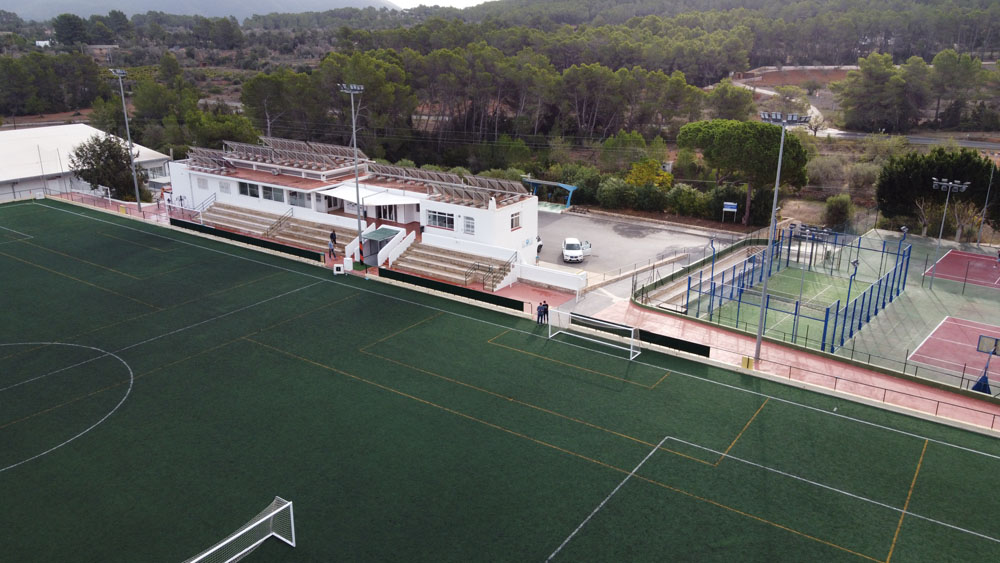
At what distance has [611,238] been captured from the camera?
46031 millimetres

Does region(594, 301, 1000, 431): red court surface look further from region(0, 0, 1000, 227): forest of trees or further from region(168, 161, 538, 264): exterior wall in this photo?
region(0, 0, 1000, 227): forest of trees

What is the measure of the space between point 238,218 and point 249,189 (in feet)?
7.31

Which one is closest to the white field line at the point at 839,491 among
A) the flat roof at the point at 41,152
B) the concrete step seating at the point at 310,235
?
the concrete step seating at the point at 310,235

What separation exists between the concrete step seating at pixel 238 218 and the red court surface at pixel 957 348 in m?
37.4

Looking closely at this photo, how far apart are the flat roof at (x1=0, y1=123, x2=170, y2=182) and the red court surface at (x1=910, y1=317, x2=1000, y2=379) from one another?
63.7m

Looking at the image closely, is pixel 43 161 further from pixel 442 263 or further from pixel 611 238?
pixel 611 238

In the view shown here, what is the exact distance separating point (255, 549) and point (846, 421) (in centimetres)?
1864

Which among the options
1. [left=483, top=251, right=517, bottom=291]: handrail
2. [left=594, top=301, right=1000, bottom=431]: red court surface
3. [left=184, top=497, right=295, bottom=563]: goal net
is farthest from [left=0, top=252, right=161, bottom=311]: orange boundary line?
[left=594, top=301, right=1000, bottom=431]: red court surface

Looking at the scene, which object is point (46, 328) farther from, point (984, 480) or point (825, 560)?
point (984, 480)

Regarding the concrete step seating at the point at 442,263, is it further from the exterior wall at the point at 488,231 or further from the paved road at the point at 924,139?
the paved road at the point at 924,139

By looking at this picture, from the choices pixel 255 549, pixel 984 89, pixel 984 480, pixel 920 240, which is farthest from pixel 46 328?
pixel 984 89

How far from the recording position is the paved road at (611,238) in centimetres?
4097

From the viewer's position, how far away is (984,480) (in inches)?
755

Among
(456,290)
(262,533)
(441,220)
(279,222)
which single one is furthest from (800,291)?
(279,222)
